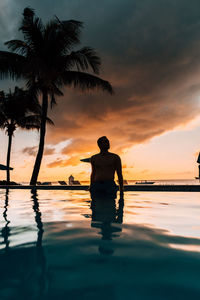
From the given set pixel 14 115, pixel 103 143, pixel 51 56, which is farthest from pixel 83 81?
pixel 103 143

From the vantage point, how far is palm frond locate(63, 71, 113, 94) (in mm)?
13234

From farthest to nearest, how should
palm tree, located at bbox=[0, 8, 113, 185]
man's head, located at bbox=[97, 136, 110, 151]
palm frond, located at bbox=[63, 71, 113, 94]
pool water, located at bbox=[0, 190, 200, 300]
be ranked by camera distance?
palm frond, located at bbox=[63, 71, 113, 94]
palm tree, located at bbox=[0, 8, 113, 185]
man's head, located at bbox=[97, 136, 110, 151]
pool water, located at bbox=[0, 190, 200, 300]

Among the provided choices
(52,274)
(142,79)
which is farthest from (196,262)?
(142,79)

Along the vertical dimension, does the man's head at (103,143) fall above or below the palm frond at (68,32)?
below

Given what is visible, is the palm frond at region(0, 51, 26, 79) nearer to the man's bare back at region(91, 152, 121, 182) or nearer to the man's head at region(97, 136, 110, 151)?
the man's head at region(97, 136, 110, 151)

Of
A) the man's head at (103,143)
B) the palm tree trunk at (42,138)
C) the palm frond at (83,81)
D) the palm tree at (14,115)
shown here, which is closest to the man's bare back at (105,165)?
the man's head at (103,143)

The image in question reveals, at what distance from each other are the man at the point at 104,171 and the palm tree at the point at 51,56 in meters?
8.95

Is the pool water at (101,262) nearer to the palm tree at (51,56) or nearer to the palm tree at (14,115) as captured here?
the palm tree at (51,56)

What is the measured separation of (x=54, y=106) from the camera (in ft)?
50.1

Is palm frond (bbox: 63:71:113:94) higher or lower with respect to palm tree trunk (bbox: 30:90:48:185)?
higher

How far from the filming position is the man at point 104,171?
184 inches

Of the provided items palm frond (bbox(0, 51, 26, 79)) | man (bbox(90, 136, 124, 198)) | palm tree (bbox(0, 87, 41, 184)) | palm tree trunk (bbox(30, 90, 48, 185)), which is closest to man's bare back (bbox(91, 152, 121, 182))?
man (bbox(90, 136, 124, 198))

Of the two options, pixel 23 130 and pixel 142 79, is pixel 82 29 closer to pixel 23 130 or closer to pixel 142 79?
Result: pixel 142 79

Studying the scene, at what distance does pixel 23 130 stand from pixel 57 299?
20.6 meters
